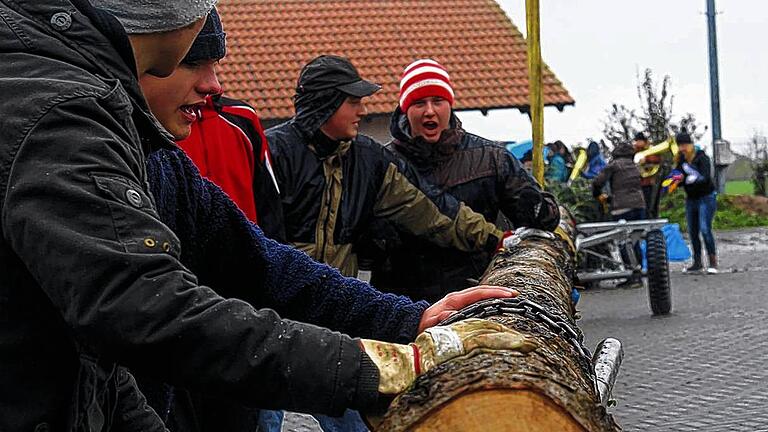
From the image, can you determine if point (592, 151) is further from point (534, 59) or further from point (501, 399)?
point (501, 399)

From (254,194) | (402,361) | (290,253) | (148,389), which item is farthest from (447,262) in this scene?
(402,361)

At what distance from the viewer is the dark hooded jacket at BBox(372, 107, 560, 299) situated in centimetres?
614

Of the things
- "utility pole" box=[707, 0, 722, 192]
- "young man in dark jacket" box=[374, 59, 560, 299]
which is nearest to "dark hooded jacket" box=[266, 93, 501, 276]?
"young man in dark jacket" box=[374, 59, 560, 299]

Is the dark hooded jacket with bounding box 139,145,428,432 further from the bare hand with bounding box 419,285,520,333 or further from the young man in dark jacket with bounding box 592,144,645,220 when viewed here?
the young man in dark jacket with bounding box 592,144,645,220

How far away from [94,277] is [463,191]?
4.50 m

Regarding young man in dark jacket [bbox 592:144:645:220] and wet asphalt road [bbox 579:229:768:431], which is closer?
wet asphalt road [bbox 579:229:768:431]

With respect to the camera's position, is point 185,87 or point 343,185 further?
point 343,185

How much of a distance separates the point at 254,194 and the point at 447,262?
124cm

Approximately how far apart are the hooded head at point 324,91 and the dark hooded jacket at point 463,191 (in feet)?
1.87

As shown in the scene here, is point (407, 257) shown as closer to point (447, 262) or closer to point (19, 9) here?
point (447, 262)

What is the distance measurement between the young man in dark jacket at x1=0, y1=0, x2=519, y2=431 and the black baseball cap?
3464 millimetres

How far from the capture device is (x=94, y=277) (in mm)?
1986

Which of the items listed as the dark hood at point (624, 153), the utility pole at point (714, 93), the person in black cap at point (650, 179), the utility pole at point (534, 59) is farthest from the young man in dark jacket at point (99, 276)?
the utility pole at point (714, 93)

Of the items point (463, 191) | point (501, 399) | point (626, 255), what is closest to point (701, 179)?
point (626, 255)
